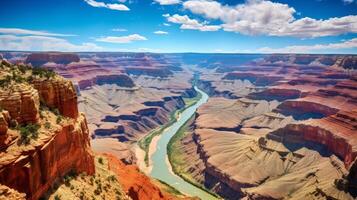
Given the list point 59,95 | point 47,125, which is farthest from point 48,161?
point 59,95

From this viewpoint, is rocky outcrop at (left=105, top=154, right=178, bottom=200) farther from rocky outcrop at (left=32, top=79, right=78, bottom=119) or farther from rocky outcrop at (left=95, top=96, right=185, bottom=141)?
rocky outcrop at (left=95, top=96, right=185, bottom=141)

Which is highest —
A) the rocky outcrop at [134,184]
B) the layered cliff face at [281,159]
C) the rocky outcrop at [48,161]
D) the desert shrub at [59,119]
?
the desert shrub at [59,119]

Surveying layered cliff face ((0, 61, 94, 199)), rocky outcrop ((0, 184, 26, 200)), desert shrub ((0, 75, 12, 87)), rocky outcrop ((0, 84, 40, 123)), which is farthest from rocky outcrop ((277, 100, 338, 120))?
rocky outcrop ((0, 184, 26, 200))

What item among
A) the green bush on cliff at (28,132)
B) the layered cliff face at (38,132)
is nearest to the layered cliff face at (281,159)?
the layered cliff face at (38,132)

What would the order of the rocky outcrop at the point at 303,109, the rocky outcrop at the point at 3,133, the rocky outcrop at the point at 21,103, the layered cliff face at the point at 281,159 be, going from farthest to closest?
1. the rocky outcrop at the point at 303,109
2. the layered cliff face at the point at 281,159
3. the rocky outcrop at the point at 21,103
4. the rocky outcrop at the point at 3,133

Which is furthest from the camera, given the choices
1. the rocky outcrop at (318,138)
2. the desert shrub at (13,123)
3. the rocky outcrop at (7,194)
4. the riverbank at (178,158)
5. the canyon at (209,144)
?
the riverbank at (178,158)

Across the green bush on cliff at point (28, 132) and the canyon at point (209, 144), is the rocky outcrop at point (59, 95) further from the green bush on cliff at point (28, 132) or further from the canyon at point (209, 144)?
the green bush on cliff at point (28, 132)

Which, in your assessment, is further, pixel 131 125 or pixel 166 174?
pixel 131 125

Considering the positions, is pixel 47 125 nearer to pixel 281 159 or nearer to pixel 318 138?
pixel 281 159
